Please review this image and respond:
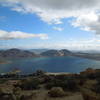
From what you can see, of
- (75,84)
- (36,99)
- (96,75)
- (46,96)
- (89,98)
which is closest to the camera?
(89,98)

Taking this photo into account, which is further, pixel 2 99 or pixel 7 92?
pixel 7 92

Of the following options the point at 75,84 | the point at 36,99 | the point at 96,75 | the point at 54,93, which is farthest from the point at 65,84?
the point at 96,75

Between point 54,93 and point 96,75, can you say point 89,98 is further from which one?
point 96,75

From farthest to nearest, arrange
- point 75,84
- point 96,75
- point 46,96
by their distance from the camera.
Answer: point 96,75, point 75,84, point 46,96

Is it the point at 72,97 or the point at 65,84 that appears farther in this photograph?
Result: the point at 65,84

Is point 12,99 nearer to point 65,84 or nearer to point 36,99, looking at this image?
point 36,99

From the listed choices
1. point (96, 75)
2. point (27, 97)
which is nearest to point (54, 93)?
point (27, 97)

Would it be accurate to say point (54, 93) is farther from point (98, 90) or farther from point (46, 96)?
point (98, 90)

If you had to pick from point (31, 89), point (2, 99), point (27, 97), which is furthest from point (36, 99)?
point (31, 89)
